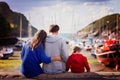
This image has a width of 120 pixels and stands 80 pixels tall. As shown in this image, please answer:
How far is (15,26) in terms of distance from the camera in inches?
171

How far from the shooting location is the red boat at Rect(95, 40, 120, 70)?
420 centimetres

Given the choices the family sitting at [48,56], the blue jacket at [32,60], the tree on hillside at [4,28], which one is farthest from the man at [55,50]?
the tree on hillside at [4,28]

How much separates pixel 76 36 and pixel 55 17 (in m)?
0.40

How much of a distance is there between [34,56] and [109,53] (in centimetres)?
121

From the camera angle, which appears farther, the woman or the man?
the man

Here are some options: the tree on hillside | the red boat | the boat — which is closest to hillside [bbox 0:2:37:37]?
the tree on hillside

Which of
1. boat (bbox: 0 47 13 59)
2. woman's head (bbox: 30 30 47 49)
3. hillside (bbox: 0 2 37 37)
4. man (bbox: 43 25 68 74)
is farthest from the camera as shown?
boat (bbox: 0 47 13 59)

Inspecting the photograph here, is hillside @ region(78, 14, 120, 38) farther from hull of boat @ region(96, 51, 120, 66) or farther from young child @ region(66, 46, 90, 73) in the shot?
young child @ region(66, 46, 90, 73)

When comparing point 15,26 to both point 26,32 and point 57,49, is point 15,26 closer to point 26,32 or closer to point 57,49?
point 26,32

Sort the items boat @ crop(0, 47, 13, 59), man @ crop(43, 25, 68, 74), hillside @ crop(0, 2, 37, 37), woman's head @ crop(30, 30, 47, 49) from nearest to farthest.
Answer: woman's head @ crop(30, 30, 47, 49) < man @ crop(43, 25, 68, 74) < hillside @ crop(0, 2, 37, 37) < boat @ crop(0, 47, 13, 59)

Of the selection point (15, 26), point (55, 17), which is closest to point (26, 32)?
point (15, 26)

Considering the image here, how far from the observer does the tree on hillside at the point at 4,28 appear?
418 cm

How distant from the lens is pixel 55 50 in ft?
11.8

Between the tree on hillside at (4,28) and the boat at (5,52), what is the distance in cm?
21
